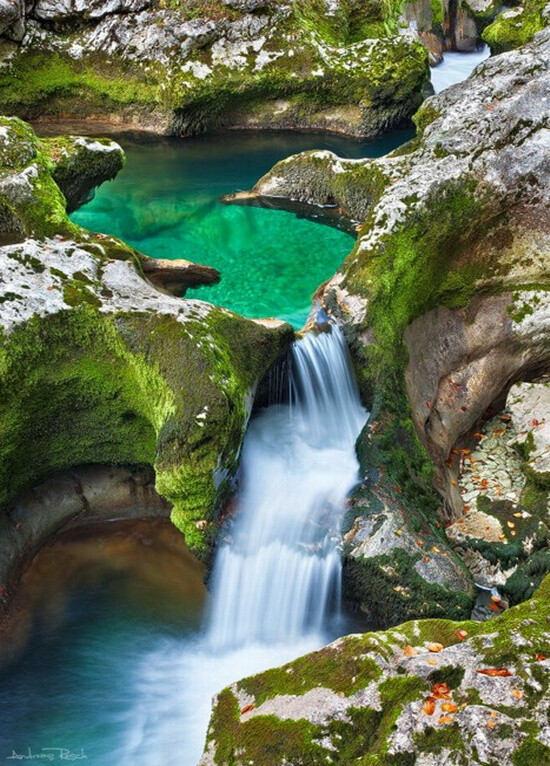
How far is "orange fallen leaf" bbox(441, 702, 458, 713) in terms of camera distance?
15.0ft

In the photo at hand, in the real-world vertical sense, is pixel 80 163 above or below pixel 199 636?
above

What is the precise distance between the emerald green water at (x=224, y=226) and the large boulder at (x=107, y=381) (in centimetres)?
421

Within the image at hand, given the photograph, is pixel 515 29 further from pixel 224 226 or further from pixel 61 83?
pixel 61 83

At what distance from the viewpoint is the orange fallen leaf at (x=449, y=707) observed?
15.0 ft

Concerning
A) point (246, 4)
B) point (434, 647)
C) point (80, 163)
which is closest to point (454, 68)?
point (246, 4)

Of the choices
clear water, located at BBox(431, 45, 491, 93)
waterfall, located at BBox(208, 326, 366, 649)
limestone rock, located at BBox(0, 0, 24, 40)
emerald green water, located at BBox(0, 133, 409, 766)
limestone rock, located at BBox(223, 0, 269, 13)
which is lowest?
emerald green water, located at BBox(0, 133, 409, 766)

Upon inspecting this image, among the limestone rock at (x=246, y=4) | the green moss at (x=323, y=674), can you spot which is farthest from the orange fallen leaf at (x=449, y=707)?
the limestone rock at (x=246, y=4)

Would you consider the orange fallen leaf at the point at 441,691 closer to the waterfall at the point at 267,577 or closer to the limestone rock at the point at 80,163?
the waterfall at the point at 267,577

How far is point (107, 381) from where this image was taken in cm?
822

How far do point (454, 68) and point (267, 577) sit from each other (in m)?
26.1

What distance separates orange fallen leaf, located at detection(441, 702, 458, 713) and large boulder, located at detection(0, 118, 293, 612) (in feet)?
11.4

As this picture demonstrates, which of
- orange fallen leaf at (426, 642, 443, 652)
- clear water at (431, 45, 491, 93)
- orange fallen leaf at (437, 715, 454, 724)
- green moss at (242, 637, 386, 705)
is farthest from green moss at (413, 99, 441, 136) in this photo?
clear water at (431, 45, 491, 93)

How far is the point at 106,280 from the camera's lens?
8.66 metres

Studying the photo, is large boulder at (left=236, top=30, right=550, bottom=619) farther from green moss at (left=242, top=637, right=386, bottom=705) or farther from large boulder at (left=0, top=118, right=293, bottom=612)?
green moss at (left=242, top=637, right=386, bottom=705)
